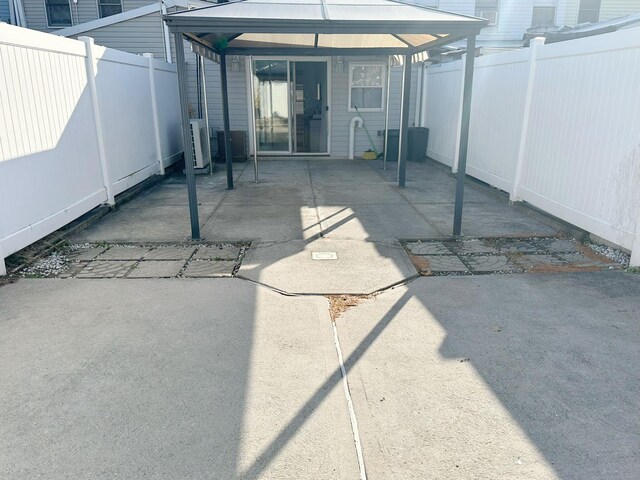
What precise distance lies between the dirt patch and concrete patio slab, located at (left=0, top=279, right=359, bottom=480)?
9cm

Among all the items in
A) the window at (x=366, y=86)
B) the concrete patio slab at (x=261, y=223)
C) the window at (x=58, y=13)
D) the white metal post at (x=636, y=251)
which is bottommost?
the concrete patio slab at (x=261, y=223)

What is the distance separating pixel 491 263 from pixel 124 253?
12.8ft

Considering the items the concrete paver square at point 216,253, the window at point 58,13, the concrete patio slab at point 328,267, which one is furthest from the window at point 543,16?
the concrete paver square at point 216,253

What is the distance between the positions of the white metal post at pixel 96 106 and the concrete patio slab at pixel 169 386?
2905mm

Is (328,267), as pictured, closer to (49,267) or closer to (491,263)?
(491,263)

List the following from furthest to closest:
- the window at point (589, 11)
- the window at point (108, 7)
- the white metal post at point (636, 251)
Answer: the window at point (589, 11) < the window at point (108, 7) < the white metal post at point (636, 251)

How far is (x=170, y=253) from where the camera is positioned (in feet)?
17.0

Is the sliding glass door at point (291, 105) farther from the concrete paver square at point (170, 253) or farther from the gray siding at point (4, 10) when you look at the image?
the gray siding at point (4, 10)


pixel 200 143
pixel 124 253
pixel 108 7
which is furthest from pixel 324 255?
pixel 108 7

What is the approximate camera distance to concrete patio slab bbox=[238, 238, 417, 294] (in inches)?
171

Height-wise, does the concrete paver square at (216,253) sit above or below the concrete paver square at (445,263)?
above

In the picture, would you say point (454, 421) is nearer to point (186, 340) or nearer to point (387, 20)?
point (186, 340)

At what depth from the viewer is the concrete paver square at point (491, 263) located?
185 inches

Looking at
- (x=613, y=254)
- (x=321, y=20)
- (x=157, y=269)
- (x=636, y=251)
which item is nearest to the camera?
(x=636, y=251)
